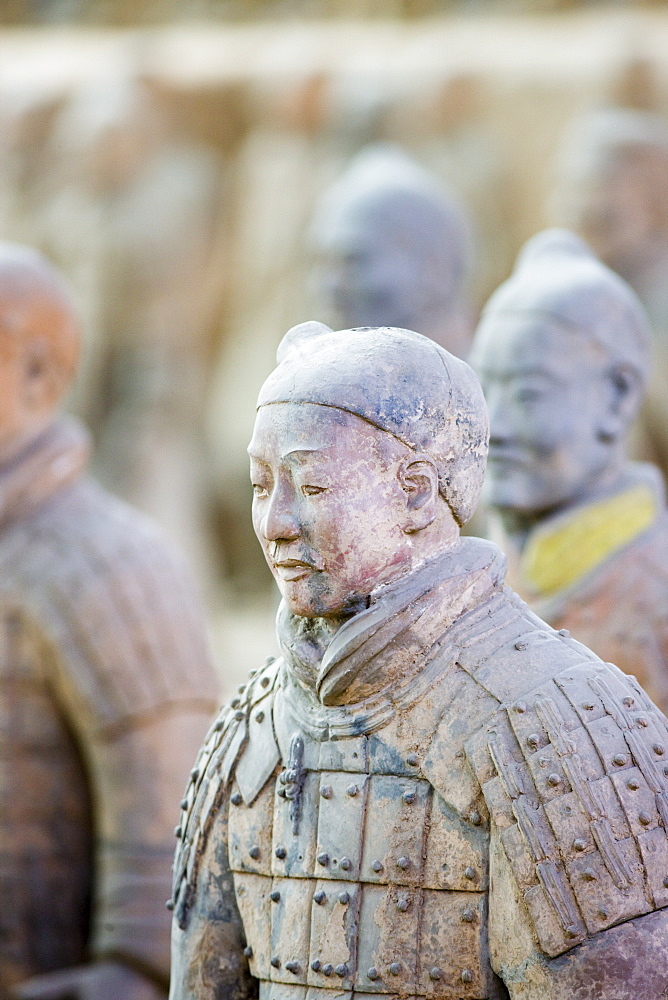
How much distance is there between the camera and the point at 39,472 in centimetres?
495

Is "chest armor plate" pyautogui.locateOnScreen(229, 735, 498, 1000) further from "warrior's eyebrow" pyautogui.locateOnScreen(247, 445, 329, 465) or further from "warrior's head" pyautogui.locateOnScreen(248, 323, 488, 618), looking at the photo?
"warrior's eyebrow" pyautogui.locateOnScreen(247, 445, 329, 465)

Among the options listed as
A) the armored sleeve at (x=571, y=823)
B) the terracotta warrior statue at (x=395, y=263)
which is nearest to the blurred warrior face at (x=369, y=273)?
the terracotta warrior statue at (x=395, y=263)

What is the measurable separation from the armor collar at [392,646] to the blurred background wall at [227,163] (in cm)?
827

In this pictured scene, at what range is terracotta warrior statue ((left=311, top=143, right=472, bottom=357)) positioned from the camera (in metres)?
6.89

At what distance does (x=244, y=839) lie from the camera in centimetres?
319

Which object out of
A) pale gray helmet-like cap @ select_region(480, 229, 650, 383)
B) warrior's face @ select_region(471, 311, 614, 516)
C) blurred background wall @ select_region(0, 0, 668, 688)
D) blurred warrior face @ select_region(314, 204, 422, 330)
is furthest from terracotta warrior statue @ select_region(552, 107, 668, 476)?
warrior's face @ select_region(471, 311, 614, 516)

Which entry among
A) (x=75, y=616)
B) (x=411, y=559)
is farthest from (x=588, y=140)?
(x=411, y=559)

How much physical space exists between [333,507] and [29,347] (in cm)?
228

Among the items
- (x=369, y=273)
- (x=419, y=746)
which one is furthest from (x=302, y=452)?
(x=369, y=273)

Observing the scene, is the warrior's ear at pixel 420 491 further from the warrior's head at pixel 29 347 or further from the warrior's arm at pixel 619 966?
the warrior's head at pixel 29 347

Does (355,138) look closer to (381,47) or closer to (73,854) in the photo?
(381,47)

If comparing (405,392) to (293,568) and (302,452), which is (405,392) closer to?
(302,452)

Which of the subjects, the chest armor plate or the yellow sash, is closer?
the chest armor plate

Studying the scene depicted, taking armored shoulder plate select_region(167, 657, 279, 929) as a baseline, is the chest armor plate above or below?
below
